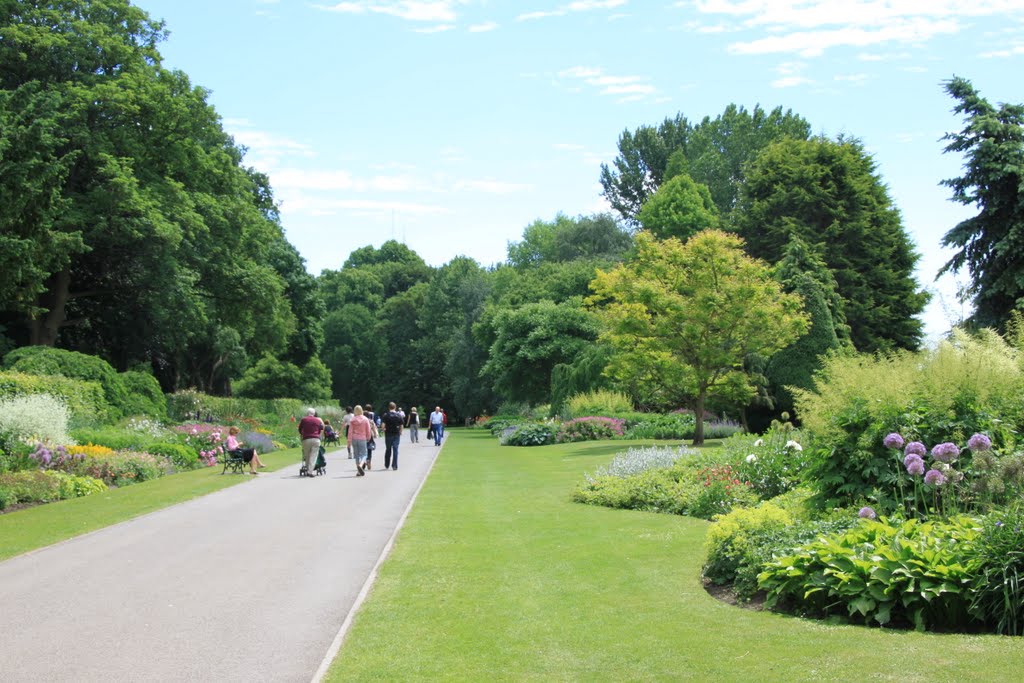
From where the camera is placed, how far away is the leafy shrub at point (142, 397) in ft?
108

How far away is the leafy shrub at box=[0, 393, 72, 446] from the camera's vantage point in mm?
21422

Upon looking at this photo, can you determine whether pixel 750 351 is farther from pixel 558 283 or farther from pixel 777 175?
pixel 558 283

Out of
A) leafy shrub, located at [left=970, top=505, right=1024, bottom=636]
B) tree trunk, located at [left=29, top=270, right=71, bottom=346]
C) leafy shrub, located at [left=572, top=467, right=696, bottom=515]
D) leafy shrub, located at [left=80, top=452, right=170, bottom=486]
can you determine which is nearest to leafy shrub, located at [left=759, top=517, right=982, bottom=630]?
leafy shrub, located at [left=970, top=505, right=1024, bottom=636]

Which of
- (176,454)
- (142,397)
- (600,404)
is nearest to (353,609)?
(176,454)

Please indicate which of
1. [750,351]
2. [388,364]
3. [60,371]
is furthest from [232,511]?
[388,364]

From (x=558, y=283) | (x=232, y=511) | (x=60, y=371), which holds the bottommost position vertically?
(x=232, y=511)

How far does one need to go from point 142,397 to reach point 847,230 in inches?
1355

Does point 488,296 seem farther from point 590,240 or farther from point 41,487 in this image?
point 41,487

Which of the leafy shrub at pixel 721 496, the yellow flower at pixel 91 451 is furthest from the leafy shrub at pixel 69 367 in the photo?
the leafy shrub at pixel 721 496

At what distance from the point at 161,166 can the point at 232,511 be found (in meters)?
27.3

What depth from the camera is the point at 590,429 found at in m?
37.6

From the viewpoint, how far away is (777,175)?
164 feet

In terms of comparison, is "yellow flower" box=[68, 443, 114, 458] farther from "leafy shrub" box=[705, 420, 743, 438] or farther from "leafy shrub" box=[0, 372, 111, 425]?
"leafy shrub" box=[705, 420, 743, 438]

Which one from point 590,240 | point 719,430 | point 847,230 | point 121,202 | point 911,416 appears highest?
point 590,240
